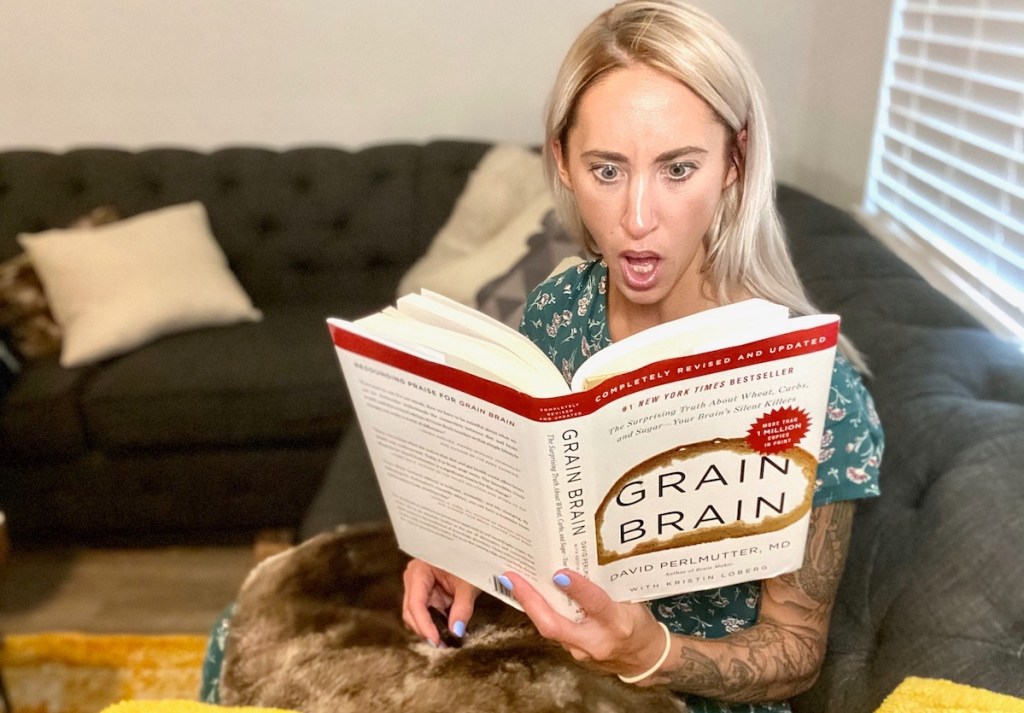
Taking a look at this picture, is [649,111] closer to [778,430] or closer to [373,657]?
[778,430]

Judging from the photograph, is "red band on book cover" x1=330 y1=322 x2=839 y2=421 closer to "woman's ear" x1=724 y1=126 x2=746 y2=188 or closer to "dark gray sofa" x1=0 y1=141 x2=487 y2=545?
"woman's ear" x1=724 y1=126 x2=746 y2=188

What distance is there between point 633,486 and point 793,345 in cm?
17

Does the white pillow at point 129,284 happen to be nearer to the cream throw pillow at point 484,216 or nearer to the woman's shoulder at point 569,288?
the cream throw pillow at point 484,216

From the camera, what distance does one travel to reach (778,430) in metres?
0.64

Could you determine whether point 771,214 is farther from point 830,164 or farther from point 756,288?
point 830,164

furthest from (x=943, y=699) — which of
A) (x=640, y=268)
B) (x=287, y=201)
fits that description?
(x=287, y=201)

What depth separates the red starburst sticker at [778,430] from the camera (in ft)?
2.06

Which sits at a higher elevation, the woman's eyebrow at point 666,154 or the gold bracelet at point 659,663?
the woman's eyebrow at point 666,154

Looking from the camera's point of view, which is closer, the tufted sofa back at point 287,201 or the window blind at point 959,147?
the window blind at point 959,147

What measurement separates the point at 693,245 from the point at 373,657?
56cm

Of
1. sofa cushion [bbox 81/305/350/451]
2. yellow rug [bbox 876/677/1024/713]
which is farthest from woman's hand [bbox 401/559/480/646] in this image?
sofa cushion [bbox 81/305/350/451]

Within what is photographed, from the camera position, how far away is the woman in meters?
0.69

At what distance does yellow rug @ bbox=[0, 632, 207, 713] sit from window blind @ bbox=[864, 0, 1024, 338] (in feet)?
5.16

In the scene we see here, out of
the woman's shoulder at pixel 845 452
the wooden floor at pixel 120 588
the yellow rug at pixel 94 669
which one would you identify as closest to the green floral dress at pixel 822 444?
the woman's shoulder at pixel 845 452
